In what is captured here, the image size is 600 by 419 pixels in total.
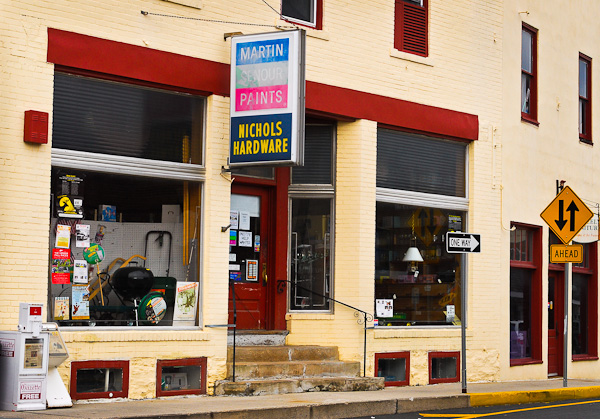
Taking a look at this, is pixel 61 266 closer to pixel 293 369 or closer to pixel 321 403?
pixel 321 403

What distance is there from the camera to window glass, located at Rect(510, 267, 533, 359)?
61.0 feet

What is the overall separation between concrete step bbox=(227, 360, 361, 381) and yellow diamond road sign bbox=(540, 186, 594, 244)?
4.49m

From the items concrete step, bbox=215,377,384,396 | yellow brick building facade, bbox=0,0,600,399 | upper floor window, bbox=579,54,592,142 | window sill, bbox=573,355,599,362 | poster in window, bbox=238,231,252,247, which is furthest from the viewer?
upper floor window, bbox=579,54,592,142

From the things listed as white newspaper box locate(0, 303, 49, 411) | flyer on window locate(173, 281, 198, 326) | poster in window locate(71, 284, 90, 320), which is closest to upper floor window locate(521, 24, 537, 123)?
flyer on window locate(173, 281, 198, 326)

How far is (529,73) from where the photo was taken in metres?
19.4

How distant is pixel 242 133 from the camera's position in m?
13.5

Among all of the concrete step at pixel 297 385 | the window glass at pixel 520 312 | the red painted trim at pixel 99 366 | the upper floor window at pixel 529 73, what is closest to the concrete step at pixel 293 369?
the concrete step at pixel 297 385

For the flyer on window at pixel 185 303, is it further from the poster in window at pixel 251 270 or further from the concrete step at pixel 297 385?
the poster in window at pixel 251 270

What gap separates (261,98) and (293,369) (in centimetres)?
404

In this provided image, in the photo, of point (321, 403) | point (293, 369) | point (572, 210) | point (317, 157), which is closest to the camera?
point (321, 403)

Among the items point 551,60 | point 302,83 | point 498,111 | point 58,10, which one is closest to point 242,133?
point 302,83

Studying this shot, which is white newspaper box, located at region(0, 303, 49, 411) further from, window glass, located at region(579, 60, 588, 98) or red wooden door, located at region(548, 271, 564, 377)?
window glass, located at region(579, 60, 588, 98)

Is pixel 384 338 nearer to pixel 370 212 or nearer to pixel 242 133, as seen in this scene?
pixel 370 212

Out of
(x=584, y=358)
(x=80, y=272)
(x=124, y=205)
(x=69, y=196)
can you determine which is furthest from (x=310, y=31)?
(x=584, y=358)
